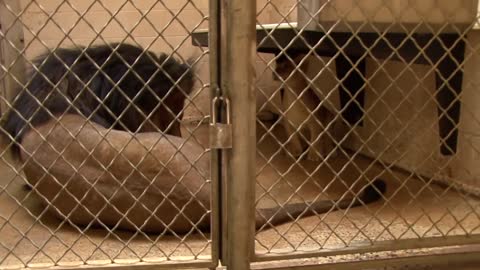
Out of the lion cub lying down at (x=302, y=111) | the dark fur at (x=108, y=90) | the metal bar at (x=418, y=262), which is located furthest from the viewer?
the lion cub lying down at (x=302, y=111)

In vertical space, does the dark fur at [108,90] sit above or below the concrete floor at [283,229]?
above

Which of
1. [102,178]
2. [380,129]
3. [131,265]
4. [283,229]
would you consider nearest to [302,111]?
[380,129]

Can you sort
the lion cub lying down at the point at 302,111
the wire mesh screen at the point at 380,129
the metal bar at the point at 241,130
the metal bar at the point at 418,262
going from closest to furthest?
the metal bar at the point at 241,130 < the metal bar at the point at 418,262 < the wire mesh screen at the point at 380,129 < the lion cub lying down at the point at 302,111

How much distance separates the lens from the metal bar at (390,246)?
1201 millimetres

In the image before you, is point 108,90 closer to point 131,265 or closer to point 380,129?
point 131,265

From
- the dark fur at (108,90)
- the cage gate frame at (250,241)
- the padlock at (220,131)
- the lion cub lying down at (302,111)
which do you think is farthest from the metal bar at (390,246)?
the lion cub lying down at (302,111)

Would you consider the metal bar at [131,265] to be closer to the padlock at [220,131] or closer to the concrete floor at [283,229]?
the concrete floor at [283,229]

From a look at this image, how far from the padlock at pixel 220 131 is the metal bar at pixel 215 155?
2 cm

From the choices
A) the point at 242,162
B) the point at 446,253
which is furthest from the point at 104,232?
the point at 446,253

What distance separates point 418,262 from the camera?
1.27m

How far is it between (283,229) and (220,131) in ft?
1.90

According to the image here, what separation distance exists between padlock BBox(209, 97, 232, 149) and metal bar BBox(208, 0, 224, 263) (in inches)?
0.6

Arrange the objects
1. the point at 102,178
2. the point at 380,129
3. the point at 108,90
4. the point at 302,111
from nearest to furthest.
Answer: the point at 102,178, the point at 380,129, the point at 108,90, the point at 302,111

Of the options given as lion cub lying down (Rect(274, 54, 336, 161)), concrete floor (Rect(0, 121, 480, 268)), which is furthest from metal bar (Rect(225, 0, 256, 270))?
lion cub lying down (Rect(274, 54, 336, 161))
